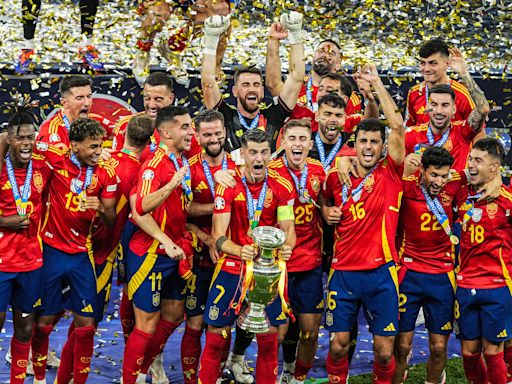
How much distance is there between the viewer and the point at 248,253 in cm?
659

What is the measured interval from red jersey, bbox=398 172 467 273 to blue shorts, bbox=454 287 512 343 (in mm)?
270

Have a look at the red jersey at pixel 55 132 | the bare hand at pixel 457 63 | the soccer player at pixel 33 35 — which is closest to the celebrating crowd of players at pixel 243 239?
the red jersey at pixel 55 132

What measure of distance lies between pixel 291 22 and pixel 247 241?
1.97m

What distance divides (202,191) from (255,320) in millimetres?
1152

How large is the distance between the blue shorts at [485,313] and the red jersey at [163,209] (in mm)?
1959

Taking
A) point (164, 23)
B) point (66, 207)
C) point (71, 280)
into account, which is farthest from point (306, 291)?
point (164, 23)

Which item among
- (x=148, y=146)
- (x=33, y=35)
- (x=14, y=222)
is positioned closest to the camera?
(x=14, y=222)

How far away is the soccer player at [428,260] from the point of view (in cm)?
720

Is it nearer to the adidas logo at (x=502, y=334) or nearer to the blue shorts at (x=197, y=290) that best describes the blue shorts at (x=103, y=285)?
the blue shorts at (x=197, y=290)

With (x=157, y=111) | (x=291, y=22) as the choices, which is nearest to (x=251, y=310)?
(x=157, y=111)

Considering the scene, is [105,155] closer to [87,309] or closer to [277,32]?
[87,309]

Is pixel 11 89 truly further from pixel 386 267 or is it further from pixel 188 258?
pixel 386 267

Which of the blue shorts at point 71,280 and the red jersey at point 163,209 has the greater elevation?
the red jersey at point 163,209

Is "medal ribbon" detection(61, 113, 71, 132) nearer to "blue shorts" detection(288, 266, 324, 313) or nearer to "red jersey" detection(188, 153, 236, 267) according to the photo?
"red jersey" detection(188, 153, 236, 267)
